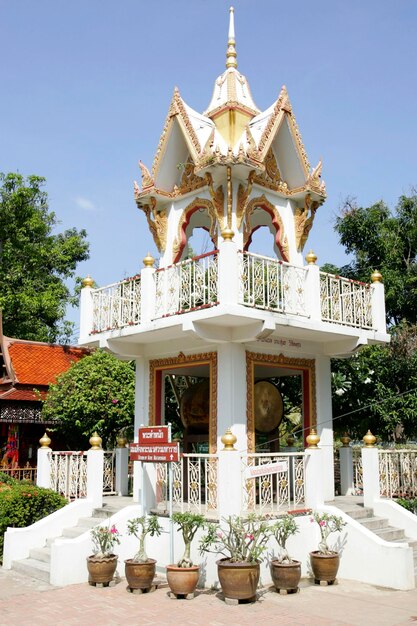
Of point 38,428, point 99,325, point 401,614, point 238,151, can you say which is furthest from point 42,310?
point 401,614

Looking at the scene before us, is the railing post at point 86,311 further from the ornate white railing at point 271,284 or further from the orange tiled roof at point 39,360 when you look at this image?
the orange tiled roof at point 39,360

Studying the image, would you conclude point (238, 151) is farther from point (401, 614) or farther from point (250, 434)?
point (401, 614)

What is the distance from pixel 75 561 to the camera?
9602mm

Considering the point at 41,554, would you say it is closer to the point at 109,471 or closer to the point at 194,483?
the point at 194,483

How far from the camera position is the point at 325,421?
12.2m

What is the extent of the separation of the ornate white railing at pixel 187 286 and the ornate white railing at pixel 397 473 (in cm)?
437

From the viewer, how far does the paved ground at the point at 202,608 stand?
7637 mm

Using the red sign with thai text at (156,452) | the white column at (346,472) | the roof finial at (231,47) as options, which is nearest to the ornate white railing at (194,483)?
the red sign with thai text at (156,452)

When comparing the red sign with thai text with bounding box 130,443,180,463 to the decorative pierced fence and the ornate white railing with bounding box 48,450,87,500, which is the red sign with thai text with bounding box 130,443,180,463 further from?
the decorative pierced fence

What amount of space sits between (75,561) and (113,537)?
0.66 meters

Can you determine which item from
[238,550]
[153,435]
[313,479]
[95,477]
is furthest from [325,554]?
[95,477]

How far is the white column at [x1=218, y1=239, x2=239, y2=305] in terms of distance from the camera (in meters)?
9.71

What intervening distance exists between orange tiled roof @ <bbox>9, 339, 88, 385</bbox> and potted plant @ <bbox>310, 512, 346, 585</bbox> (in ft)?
36.2

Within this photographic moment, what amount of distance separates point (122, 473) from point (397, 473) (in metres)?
5.40
